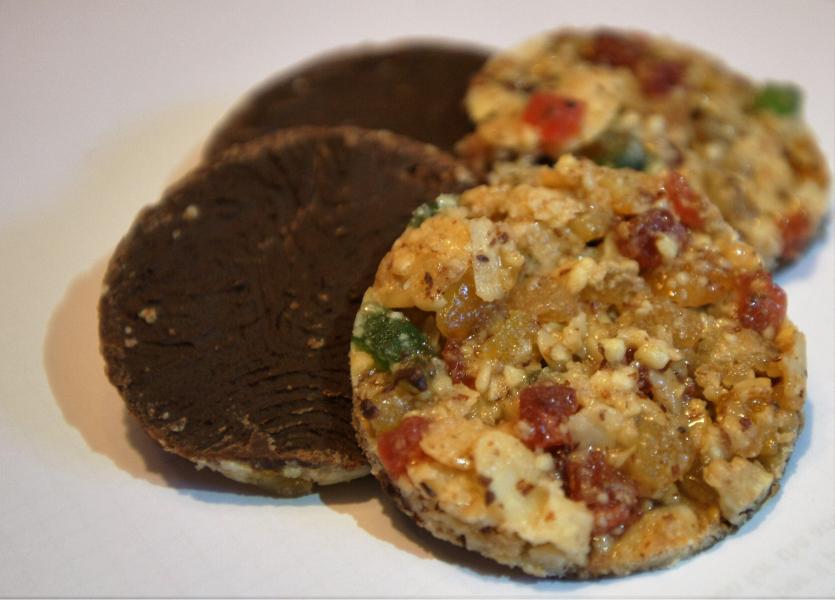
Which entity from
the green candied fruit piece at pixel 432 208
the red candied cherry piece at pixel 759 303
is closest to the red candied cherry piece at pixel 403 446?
the green candied fruit piece at pixel 432 208

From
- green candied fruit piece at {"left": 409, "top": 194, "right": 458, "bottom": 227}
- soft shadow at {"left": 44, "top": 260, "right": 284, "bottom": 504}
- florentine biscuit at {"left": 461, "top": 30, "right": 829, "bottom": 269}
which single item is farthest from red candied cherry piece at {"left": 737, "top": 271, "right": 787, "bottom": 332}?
soft shadow at {"left": 44, "top": 260, "right": 284, "bottom": 504}

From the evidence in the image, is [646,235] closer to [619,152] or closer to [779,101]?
[619,152]

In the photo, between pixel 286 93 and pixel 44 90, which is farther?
pixel 44 90

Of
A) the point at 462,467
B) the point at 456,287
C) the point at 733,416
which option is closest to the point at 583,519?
the point at 462,467

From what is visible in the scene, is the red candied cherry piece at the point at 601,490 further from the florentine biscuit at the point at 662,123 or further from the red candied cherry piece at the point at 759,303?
the florentine biscuit at the point at 662,123

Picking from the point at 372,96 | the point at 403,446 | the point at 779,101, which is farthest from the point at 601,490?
the point at 779,101

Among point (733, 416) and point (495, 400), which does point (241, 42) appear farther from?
point (733, 416)
